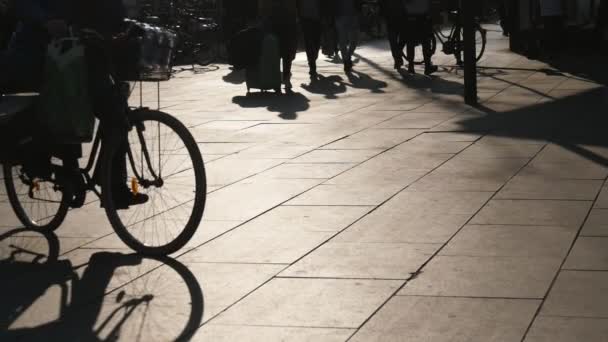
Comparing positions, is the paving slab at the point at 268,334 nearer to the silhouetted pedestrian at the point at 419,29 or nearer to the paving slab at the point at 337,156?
the paving slab at the point at 337,156

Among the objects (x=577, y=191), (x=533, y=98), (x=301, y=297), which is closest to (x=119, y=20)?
(x=301, y=297)

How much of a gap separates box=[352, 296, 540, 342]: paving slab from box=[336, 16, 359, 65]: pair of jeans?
13.6 m

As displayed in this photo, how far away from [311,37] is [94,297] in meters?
12.5

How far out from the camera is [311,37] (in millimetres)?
17594

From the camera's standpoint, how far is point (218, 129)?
11.7 metres

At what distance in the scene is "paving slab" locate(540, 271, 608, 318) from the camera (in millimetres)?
4723

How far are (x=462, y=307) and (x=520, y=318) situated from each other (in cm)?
29

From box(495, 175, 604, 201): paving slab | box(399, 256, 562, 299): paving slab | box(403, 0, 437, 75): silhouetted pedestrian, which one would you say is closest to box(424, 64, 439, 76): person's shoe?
box(403, 0, 437, 75): silhouetted pedestrian

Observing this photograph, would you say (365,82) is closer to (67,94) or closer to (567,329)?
(67,94)

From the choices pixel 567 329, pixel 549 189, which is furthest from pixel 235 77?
pixel 567 329

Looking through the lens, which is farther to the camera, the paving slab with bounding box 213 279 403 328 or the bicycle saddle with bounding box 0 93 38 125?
the bicycle saddle with bounding box 0 93 38 125

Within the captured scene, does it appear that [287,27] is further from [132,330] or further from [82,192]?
[132,330]

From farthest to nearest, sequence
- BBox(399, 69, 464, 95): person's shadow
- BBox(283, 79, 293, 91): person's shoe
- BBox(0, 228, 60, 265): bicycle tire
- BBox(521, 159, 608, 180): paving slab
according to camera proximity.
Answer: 1. BBox(283, 79, 293, 91): person's shoe
2. BBox(399, 69, 464, 95): person's shadow
3. BBox(521, 159, 608, 180): paving slab
4. BBox(0, 228, 60, 265): bicycle tire

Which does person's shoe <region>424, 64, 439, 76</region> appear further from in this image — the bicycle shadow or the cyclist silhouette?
the bicycle shadow
